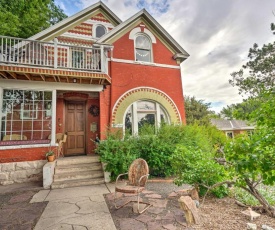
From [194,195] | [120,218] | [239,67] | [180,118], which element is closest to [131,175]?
[120,218]

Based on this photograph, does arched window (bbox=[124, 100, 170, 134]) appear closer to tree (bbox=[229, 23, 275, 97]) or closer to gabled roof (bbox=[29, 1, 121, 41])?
gabled roof (bbox=[29, 1, 121, 41])

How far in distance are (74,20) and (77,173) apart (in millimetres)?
7794

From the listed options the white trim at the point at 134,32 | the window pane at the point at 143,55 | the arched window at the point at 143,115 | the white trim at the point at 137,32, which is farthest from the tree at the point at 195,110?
the white trim at the point at 134,32

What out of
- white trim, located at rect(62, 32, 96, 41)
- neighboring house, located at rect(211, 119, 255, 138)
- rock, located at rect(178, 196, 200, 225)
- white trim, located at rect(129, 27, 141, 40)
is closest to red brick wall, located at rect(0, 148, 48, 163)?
rock, located at rect(178, 196, 200, 225)

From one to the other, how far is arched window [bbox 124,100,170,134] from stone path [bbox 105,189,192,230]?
4.60 metres

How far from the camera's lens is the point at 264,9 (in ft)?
19.0

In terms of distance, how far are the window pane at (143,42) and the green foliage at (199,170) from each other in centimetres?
674

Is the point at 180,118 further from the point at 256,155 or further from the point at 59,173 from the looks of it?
the point at 256,155

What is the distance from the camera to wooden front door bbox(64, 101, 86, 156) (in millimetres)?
8031

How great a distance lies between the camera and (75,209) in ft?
12.0

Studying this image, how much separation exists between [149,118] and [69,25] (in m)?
6.46

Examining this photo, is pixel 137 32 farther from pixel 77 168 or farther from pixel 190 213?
pixel 190 213

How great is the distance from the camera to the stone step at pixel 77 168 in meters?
5.99

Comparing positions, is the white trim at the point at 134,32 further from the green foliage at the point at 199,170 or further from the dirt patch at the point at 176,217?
the dirt patch at the point at 176,217
